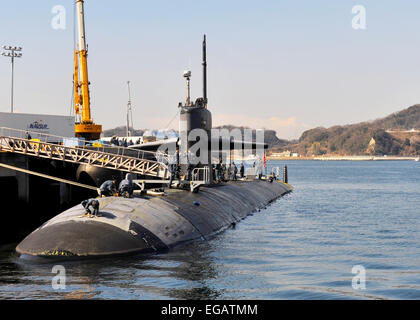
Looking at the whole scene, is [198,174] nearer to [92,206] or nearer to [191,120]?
[191,120]

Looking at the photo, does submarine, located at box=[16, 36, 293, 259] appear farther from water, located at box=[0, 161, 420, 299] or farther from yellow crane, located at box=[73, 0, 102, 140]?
yellow crane, located at box=[73, 0, 102, 140]

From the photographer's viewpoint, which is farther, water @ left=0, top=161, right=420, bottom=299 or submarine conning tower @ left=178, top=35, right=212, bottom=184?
submarine conning tower @ left=178, top=35, right=212, bottom=184

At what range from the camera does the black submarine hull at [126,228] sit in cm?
1883

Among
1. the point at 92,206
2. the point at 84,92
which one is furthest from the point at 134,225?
the point at 84,92

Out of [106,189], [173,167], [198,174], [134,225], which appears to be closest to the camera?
[134,225]

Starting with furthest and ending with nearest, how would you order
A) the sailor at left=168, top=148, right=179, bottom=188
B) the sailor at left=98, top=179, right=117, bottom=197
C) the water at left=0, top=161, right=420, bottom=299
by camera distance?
the sailor at left=168, top=148, right=179, bottom=188
the sailor at left=98, top=179, right=117, bottom=197
the water at left=0, top=161, right=420, bottom=299

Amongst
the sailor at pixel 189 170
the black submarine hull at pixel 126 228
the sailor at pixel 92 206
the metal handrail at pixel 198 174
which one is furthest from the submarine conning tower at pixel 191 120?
the sailor at pixel 92 206

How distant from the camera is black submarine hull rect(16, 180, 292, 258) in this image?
61.8 feet

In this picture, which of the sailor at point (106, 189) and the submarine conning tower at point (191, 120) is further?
the submarine conning tower at point (191, 120)

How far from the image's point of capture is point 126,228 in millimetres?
19750

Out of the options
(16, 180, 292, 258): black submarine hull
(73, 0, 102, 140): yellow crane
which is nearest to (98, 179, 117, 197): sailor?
(16, 180, 292, 258): black submarine hull

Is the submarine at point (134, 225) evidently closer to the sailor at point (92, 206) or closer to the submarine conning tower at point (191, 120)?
the sailor at point (92, 206)
